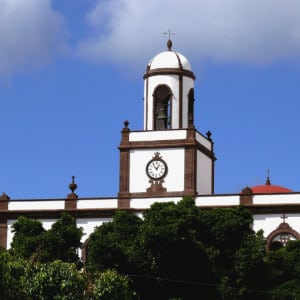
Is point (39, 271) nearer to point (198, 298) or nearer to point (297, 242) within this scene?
point (198, 298)

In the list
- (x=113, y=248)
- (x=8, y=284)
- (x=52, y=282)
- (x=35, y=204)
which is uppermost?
(x=35, y=204)

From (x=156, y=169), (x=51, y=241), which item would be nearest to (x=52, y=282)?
(x=51, y=241)

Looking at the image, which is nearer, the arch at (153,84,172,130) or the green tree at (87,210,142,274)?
the green tree at (87,210,142,274)

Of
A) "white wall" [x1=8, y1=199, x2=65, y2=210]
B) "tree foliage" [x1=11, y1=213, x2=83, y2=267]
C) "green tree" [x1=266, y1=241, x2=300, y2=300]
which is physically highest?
"white wall" [x1=8, y1=199, x2=65, y2=210]

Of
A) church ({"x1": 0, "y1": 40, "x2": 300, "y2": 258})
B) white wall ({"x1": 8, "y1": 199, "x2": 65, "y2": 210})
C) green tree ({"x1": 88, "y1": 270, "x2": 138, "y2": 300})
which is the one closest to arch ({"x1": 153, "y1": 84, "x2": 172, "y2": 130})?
church ({"x1": 0, "y1": 40, "x2": 300, "y2": 258})

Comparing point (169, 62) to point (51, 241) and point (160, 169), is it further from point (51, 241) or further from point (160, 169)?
point (51, 241)

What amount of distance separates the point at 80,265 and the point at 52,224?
6465mm

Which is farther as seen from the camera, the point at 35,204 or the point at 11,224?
the point at 35,204

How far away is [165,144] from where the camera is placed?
87562 millimetres

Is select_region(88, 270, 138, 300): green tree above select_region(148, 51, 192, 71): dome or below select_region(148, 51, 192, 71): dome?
below

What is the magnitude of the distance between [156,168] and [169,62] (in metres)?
6.62

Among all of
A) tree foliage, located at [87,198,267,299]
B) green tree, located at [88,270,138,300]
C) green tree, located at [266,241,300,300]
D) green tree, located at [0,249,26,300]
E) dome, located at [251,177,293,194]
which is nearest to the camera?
green tree, located at [0,249,26,300]

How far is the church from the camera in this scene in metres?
86.9

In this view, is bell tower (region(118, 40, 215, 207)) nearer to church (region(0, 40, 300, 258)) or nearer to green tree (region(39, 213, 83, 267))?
church (region(0, 40, 300, 258))
